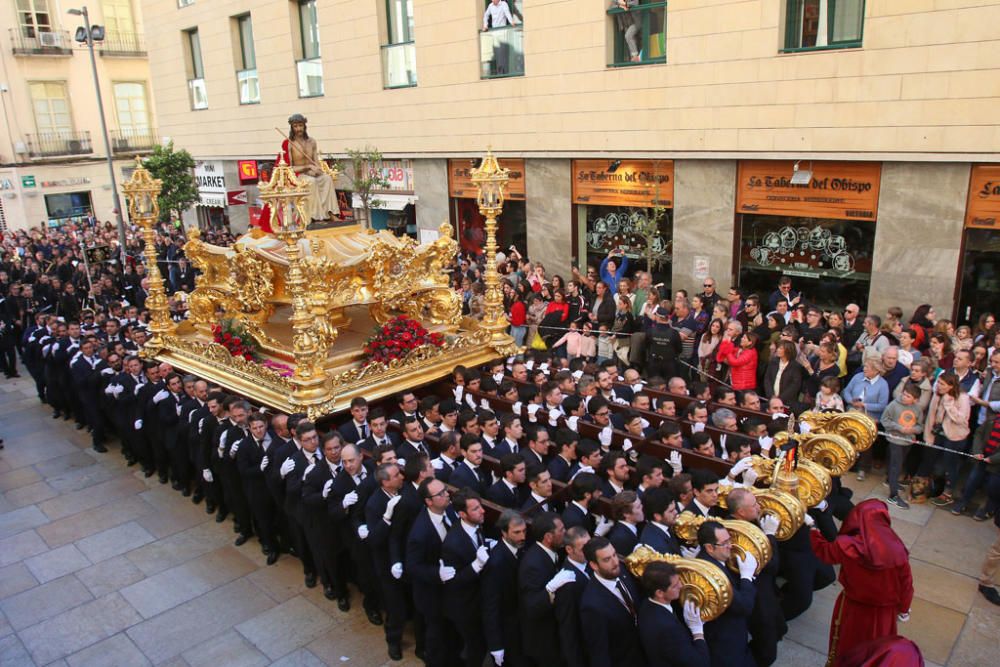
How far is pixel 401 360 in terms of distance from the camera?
10031 mm

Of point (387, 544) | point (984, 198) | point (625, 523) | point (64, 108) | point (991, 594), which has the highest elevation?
point (64, 108)

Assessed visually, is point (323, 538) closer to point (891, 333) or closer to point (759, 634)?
point (759, 634)

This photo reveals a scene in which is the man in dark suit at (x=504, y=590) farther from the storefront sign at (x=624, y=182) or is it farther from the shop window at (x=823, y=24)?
the storefront sign at (x=624, y=182)

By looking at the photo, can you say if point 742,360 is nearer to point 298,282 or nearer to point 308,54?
point 298,282

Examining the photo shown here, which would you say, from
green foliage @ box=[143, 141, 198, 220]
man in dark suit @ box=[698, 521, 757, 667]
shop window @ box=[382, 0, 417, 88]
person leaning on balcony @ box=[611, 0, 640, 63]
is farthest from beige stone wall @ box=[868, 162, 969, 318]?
green foliage @ box=[143, 141, 198, 220]

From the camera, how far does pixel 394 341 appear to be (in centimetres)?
1015

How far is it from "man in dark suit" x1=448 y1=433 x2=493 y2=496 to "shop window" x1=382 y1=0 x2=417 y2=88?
1280cm

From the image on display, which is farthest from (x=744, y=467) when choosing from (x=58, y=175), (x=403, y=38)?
(x=58, y=175)

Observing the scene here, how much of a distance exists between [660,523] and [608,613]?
1.02 metres

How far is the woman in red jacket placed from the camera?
1000 centimetres

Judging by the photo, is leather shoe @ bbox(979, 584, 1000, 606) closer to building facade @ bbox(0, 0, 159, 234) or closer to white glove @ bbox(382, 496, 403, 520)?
white glove @ bbox(382, 496, 403, 520)

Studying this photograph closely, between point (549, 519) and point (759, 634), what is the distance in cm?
176

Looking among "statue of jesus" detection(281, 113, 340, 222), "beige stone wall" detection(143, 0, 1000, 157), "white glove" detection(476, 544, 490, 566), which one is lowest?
"white glove" detection(476, 544, 490, 566)

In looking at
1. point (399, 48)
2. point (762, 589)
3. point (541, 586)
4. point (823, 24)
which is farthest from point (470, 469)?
point (399, 48)
